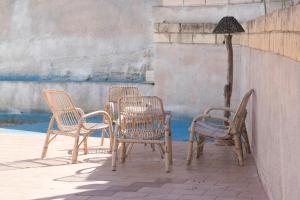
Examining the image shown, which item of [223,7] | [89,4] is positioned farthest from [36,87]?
[223,7]

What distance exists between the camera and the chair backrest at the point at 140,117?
20.2 ft

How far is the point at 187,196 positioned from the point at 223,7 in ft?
21.1

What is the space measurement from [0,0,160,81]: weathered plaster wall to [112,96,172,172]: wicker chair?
679 cm

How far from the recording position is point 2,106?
13352 mm

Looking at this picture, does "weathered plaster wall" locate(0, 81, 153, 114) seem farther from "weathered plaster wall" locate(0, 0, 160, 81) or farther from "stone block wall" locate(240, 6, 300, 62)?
"stone block wall" locate(240, 6, 300, 62)

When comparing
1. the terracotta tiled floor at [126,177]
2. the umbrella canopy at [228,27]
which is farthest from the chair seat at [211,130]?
the umbrella canopy at [228,27]

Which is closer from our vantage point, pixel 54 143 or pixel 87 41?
pixel 54 143

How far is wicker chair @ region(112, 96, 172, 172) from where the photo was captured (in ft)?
20.1

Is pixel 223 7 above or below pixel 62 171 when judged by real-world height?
above

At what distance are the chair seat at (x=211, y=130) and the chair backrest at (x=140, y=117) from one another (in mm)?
442

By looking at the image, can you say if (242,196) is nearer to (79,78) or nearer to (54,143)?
(54,143)

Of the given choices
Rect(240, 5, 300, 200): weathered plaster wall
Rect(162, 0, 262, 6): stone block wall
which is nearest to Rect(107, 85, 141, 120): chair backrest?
Rect(240, 5, 300, 200): weathered plaster wall

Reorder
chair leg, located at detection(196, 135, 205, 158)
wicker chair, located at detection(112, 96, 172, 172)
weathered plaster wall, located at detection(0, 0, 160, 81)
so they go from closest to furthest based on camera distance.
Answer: wicker chair, located at detection(112, 96, 172, 172) → chair leg, located at detection(196, 135, 205, 158) → weathered plaster wall, located at detection(0, 0, 160, 81)

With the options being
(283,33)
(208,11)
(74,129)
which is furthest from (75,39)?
(283,33)
